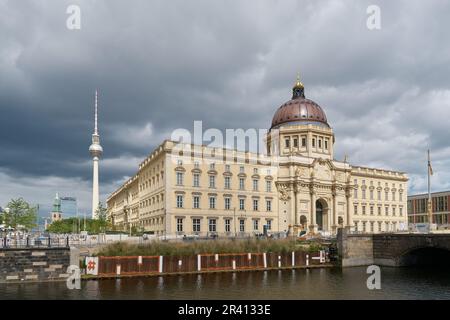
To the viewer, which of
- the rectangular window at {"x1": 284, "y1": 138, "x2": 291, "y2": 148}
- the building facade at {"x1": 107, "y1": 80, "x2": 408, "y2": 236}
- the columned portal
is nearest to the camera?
the building facade at {"x1": 107, "y1": 80, "x2": 408, "y2": 236}

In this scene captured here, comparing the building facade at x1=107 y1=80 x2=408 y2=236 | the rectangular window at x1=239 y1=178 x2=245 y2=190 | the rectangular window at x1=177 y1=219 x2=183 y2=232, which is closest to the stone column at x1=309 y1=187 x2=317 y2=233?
the building facade at x1=107 y1=80 x2=408 y2=236

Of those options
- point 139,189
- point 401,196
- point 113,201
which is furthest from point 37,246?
point 113,201

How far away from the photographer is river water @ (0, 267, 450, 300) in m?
36.7

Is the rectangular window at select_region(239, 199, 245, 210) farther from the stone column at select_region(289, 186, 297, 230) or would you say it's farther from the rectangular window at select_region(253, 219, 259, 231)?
the stone column at select_region(289, 186, 297, 230)

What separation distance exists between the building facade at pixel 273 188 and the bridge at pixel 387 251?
76.2ft

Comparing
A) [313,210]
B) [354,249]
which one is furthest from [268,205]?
[354,249]

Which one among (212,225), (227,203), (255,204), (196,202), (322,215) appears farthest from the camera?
(322,215)

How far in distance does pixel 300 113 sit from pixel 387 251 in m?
49.9

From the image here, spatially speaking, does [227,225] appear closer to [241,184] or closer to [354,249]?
[241,184]

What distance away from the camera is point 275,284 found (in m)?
43.2

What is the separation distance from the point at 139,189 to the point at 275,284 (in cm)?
6445

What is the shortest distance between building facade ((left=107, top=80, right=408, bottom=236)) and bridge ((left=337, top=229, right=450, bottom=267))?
76.2 feet

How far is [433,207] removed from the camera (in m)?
143
